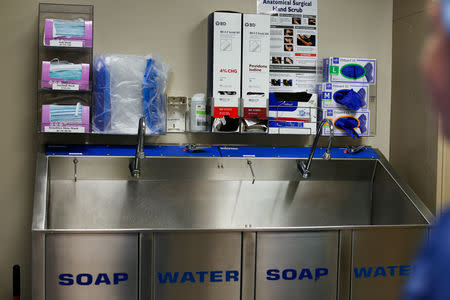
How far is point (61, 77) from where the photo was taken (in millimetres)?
2662

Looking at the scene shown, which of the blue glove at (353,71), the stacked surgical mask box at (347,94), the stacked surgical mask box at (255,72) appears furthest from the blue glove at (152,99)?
the blue glove at (353,71)

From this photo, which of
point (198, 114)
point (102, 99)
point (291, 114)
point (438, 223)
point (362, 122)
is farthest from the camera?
point (362, 122)

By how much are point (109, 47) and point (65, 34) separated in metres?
0.32

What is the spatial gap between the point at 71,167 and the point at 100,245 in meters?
0.64

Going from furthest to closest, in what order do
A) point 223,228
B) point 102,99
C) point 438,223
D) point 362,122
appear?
point 362,122, point 102,99, point 223,228, point 438,223

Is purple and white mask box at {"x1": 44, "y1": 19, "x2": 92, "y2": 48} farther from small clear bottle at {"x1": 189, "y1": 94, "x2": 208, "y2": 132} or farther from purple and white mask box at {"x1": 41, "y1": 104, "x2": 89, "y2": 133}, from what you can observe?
small clear bottle at {"x1": 189, "y1": 94, "x2": 208, "y2": 132}

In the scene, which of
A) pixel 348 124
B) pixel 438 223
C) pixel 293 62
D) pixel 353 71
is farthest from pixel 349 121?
pixel 438 223

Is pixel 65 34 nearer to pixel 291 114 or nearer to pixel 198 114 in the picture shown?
pixel 198 114

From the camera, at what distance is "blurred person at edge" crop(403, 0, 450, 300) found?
0.32 metres

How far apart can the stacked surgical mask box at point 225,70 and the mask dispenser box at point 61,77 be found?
0.67 meters

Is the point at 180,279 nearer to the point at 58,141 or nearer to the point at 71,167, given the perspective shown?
the point at 71,167

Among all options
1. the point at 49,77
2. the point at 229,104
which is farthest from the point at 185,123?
the point at 49,77

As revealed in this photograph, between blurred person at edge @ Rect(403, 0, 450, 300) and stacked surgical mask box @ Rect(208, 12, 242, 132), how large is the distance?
2.55 meters

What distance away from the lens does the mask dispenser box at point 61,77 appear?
2.66m
